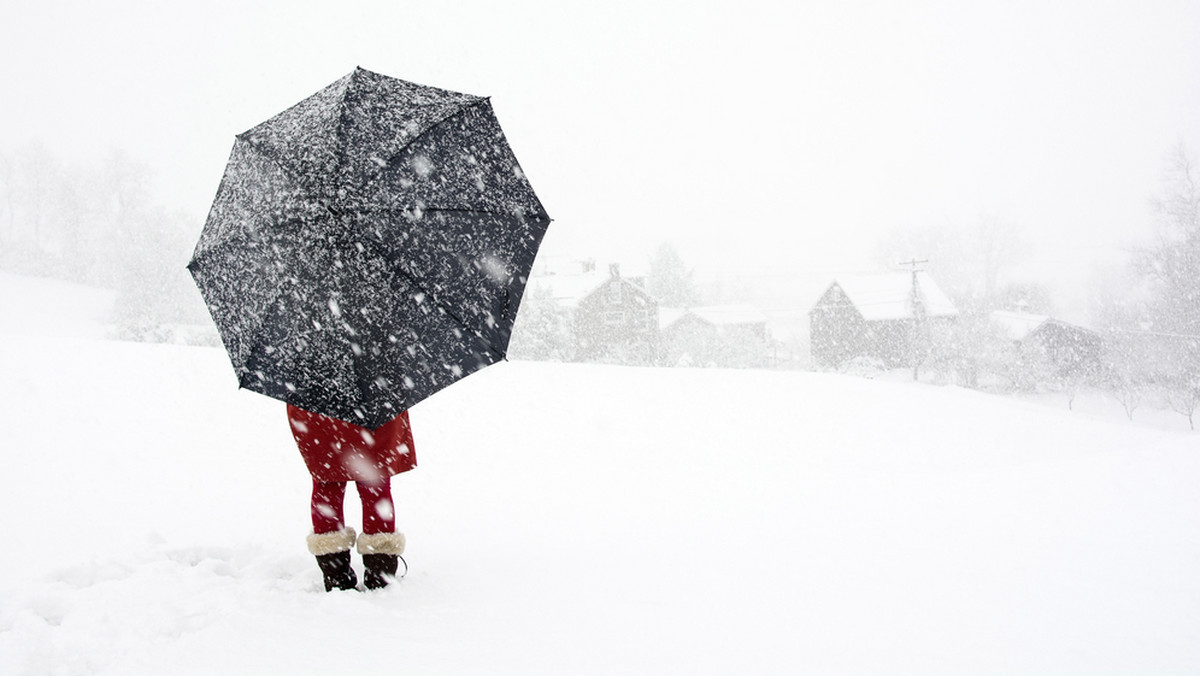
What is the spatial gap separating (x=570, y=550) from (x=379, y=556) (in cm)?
123

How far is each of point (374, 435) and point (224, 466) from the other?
413 centimetres

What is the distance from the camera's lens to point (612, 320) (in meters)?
33.8

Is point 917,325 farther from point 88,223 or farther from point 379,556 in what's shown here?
point 88,223

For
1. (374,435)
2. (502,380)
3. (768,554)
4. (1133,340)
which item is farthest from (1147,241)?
(374,435)

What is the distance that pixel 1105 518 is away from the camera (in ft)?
15.9

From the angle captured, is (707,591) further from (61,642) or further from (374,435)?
(61,642)

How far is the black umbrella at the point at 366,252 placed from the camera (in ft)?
8.02

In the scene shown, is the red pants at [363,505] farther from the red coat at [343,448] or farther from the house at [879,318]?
the house at [879,318]

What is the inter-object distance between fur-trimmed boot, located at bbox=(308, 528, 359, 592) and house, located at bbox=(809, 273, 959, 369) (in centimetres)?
3042

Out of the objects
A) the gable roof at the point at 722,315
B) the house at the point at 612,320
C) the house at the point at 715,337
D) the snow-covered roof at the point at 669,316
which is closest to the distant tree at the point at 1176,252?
the house at the point at 715,337

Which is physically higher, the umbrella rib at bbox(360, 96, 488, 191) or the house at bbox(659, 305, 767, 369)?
the umbrella rib at bbox(360, 96, 488, 191)

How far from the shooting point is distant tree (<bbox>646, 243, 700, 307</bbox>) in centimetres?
4297

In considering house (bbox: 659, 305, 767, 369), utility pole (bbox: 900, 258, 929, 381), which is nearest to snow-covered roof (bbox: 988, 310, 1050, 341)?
utility pole (bbox: 900, 258, 929, 381)

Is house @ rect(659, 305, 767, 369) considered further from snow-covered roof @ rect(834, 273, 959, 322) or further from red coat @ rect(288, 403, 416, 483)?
red coat @ rect(288, 403, 416, 483)
